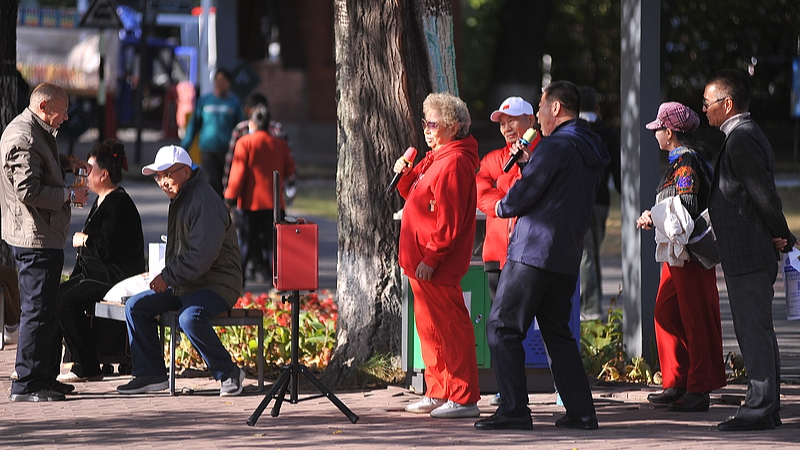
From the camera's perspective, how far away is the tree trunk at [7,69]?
10.6 metres

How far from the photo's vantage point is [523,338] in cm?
689

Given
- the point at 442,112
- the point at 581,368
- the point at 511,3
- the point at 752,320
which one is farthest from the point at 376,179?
the point at 511,3

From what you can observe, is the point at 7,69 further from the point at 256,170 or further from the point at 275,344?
the point at 275,344

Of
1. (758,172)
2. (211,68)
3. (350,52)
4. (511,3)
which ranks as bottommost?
(758,172)

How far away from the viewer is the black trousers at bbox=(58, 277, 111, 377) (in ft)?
28.1

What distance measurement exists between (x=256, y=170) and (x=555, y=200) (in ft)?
20.8

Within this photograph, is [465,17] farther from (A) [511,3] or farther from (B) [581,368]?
(B) [581,368]

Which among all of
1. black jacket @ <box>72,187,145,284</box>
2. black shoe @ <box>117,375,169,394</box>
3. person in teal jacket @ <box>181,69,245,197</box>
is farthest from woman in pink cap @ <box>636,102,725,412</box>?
person in teal jacket @ <box>181,69,245,197</box>

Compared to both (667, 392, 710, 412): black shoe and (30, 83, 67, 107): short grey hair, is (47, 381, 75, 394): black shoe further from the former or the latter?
(667, 392, 710, 412): black shoe

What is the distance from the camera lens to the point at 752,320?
6871 mm

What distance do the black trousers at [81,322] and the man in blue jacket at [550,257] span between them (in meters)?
3.01

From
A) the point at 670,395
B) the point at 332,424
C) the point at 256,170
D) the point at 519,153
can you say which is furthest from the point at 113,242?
the point at 256,170

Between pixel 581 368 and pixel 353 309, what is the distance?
2084mm

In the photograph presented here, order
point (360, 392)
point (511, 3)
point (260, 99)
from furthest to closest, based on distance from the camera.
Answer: point (511, 3) → point (260, 99) → point (360, 392)
